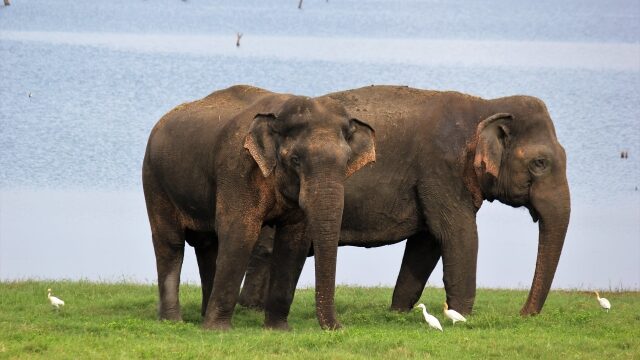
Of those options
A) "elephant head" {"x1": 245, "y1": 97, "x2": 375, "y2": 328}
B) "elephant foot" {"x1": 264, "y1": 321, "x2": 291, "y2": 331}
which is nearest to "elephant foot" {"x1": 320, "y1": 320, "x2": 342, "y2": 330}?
"elephant head" {"x1": 245, "y1": 97, "x2": 375, "y2": 328}

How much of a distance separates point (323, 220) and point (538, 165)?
11.4 feet

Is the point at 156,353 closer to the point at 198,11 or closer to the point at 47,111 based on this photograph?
the point at 47,111

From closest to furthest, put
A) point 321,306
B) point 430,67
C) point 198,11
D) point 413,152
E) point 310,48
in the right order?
point 321,306 < point 413,152 < point 430,67 < point 310,48 < point 198,11

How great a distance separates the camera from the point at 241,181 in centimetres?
1595

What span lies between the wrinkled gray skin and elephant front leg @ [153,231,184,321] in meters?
1.89

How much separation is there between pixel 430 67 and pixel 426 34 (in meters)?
30.4

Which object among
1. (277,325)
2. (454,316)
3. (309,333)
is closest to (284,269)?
(277,325)

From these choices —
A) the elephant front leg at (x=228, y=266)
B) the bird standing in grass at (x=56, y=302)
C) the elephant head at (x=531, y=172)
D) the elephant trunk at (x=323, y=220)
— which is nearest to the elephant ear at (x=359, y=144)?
the elephant trunk at (x=323, y=220)

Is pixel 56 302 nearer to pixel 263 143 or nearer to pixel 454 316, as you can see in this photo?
pixel 263 143

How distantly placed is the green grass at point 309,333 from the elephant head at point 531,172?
1.97 ft

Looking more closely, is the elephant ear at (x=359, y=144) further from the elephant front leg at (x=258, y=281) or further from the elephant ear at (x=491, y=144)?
the elephant front leg at (x=258, y=281)

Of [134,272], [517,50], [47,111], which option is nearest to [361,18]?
[517,50]

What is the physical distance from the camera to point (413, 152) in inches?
705

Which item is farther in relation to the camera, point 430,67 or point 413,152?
point 430,67
